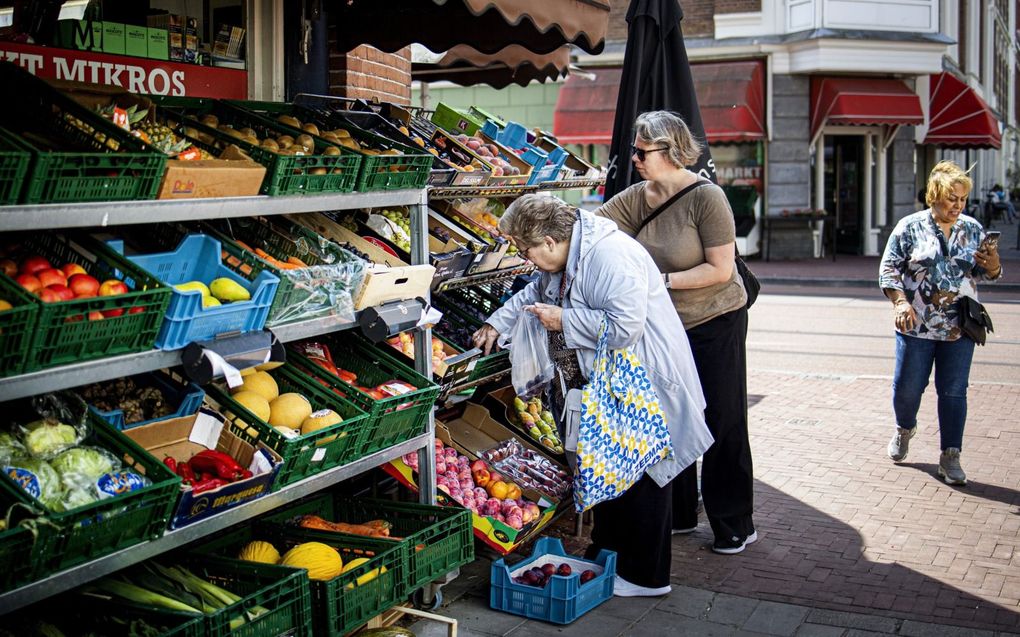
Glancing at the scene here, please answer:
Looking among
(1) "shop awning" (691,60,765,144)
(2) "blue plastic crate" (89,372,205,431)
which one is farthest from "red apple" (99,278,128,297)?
(1) "shop awning" (691,60,765,144)

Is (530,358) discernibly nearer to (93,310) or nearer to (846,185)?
(93,310)

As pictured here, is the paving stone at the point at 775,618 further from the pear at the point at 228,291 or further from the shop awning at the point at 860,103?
the shop awning at the point at 860,103

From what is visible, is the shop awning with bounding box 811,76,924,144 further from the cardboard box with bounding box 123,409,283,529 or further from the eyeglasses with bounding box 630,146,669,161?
the cardboard box with bounding box 123,409,283,529

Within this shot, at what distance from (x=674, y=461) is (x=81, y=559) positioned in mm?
2686

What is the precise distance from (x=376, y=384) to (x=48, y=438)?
5.58ft

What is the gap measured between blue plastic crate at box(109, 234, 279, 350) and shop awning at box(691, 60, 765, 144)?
19397mm

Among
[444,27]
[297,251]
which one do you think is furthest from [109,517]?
[444,27]

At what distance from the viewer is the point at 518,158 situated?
6.16 m

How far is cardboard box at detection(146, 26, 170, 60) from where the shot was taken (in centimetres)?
530

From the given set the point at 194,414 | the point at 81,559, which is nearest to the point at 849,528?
the point at 194,414

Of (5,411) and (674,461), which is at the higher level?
(5,411)

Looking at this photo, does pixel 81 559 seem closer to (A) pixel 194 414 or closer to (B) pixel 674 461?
(A) pixel 194 414

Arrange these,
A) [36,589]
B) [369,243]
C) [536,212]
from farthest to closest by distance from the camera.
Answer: [369,243] → [536,212] → [36,589]

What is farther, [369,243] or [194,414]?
[369,243]
